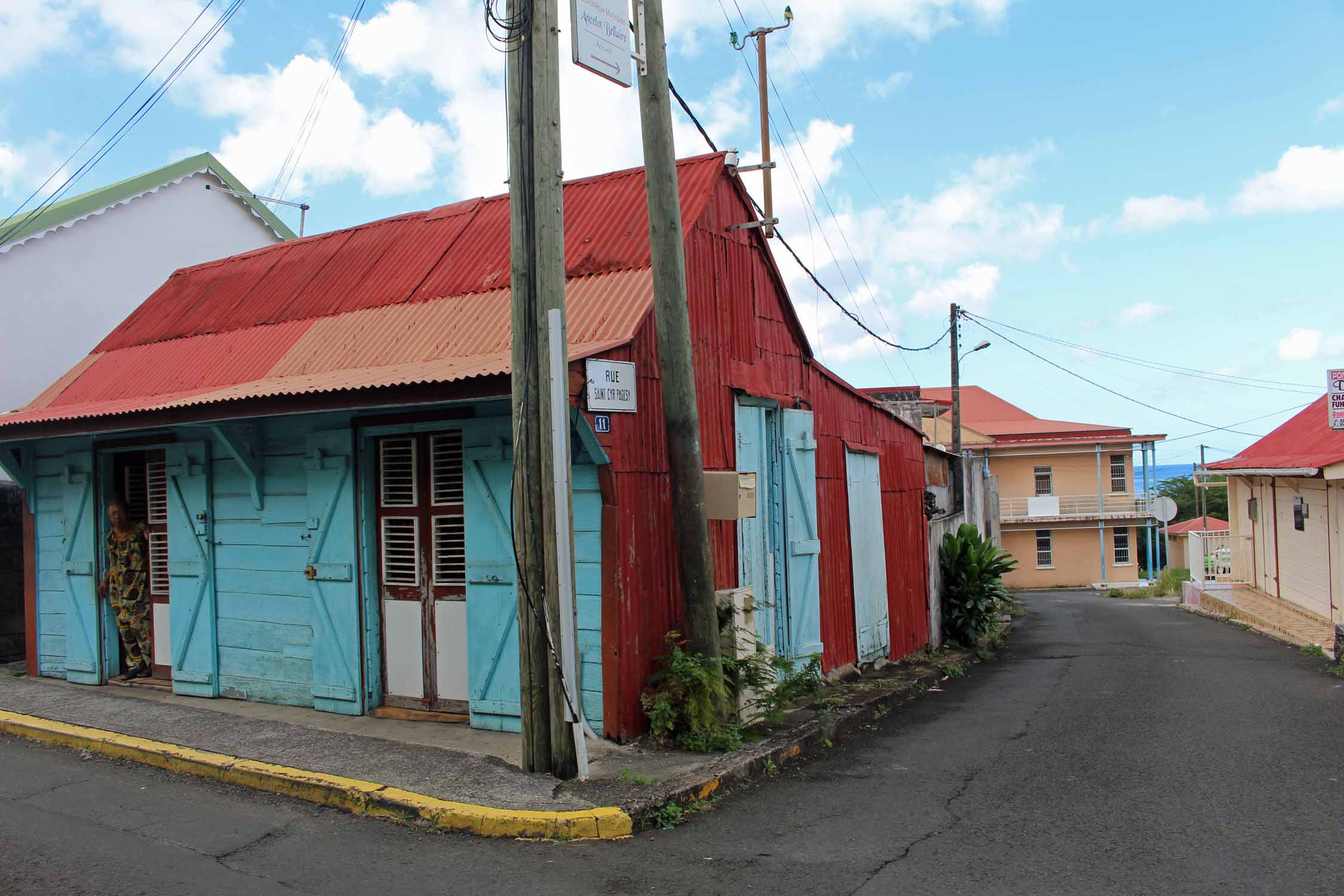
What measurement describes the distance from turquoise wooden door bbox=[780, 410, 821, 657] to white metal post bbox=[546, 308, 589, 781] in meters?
3.91

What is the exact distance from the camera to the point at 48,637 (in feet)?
36.8

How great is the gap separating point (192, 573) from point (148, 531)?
1.25 m

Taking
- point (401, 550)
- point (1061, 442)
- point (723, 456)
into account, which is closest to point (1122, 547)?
point (1061, 442)

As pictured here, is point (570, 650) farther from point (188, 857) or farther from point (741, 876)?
point (188, 857)

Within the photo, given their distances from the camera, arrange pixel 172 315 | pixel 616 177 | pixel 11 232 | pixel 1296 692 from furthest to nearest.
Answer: pixel 11 232
pixel 172 315
pixel 1296 692
pixel 616 177

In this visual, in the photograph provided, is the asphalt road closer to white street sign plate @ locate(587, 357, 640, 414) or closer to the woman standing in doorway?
the woman standing in doorway

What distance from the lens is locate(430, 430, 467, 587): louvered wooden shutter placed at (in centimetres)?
835

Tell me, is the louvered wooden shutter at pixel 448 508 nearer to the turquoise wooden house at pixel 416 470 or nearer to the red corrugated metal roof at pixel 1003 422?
the turquoise wooden house at pixel 416 470

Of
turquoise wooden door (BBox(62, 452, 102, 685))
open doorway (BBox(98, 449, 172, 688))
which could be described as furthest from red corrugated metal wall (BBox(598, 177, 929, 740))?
turquoise wooden door (BBox(62, 452, 102, 685))

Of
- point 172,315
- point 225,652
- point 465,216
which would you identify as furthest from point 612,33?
point 172,315

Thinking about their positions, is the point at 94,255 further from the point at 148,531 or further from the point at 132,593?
the point at 132,593

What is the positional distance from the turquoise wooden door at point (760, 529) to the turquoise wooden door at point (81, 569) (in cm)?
676

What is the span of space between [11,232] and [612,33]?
1154cm

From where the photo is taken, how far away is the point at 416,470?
8531 millimetres
